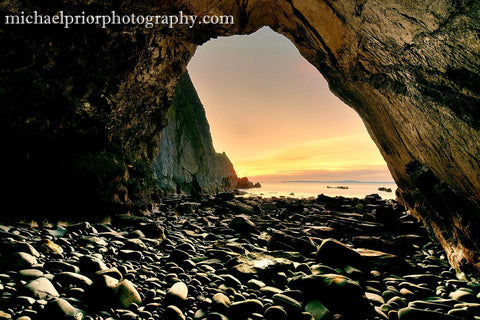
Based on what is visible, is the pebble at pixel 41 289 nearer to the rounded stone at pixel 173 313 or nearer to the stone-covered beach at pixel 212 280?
the stone-covered beach at pixel 212 280

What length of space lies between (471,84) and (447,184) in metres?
1.61

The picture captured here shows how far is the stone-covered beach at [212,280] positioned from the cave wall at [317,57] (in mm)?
913

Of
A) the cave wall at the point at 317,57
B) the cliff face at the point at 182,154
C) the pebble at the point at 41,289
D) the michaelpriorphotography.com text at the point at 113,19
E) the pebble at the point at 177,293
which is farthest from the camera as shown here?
the cliff face at the point at 182,154

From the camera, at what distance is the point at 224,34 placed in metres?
7.34

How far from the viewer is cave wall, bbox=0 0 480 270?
300cm

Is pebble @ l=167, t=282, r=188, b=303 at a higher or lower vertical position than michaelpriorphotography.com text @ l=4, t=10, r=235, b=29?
lower

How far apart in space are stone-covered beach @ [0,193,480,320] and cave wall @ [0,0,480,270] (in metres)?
0.91

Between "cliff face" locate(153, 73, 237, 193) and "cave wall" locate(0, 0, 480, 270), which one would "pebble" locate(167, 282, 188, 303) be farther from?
"cliff face" locate(153, 73, 237, 193)

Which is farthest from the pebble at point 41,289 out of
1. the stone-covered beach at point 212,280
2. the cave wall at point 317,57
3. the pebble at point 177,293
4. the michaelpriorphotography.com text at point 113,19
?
the michaelpriorphotography.com text at point 113,19

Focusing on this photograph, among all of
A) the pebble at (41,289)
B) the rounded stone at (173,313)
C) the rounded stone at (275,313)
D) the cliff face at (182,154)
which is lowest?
the rounded stone at (275,313)

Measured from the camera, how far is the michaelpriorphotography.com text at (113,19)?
12.9ft

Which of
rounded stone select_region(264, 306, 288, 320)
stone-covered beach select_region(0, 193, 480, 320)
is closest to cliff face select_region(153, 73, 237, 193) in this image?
stone-covered beach select_region(0, 193, 480, 320)

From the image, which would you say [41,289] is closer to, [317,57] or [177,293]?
[177,293]

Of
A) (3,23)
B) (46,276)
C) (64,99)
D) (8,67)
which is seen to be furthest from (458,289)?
(3,23)
